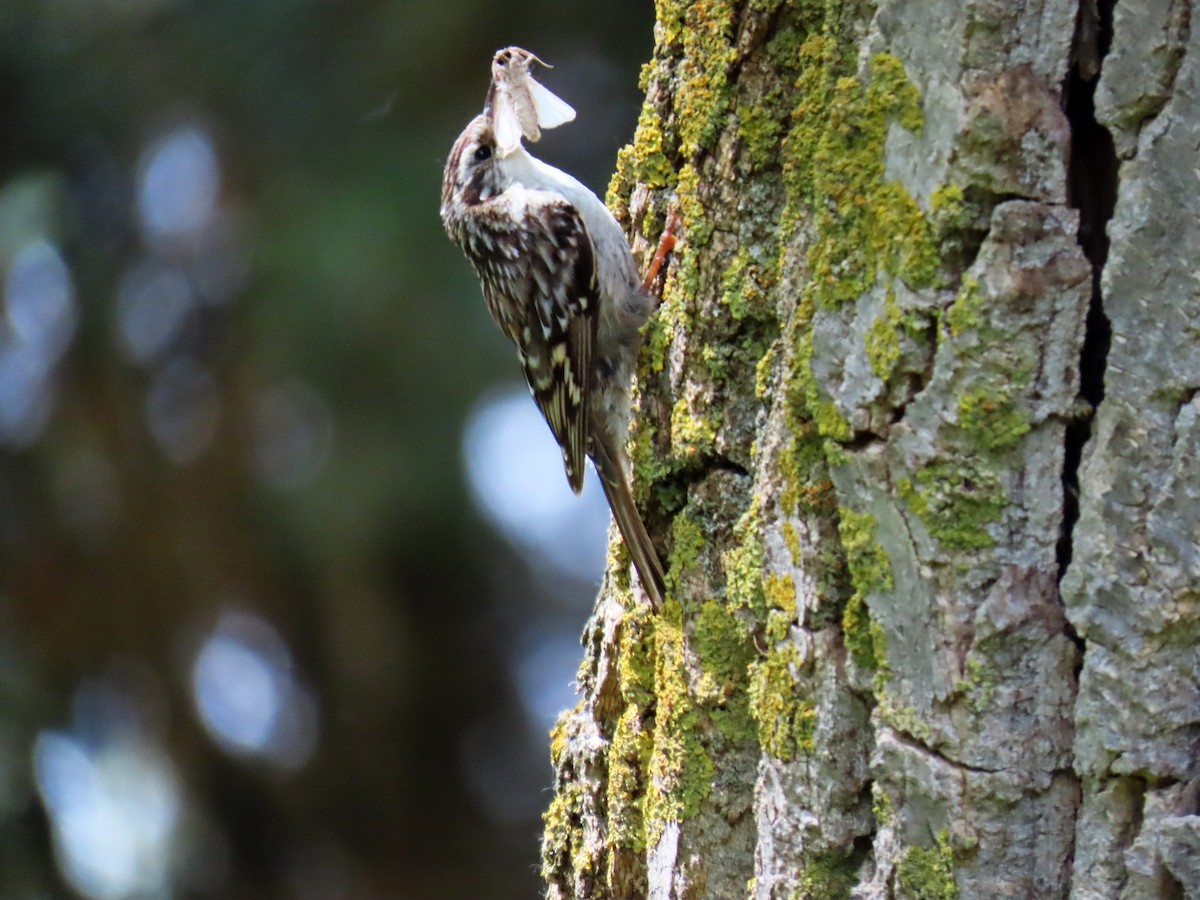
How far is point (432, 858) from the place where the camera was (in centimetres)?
506

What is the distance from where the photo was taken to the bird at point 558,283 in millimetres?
2602

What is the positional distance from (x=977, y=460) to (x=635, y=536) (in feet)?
2.50

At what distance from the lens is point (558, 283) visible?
304cm

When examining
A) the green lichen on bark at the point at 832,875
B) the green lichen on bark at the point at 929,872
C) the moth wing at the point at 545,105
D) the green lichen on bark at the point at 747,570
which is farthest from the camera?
the moth wing at the point at 545,105

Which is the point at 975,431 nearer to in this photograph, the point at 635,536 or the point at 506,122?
the point at 635,536

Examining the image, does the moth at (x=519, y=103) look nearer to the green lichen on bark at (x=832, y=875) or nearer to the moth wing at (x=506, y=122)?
the moth wing at (x=506, y=122)

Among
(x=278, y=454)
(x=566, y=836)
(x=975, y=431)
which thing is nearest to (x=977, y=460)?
(x=975, y=431)

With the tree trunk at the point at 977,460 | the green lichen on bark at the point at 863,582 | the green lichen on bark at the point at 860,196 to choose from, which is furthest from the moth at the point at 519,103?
the green lichen on bark at the point at 863,582

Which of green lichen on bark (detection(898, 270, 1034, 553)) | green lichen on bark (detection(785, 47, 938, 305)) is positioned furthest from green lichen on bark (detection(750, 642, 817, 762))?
green lichen on bark (detection(785, 47, 938, 305))

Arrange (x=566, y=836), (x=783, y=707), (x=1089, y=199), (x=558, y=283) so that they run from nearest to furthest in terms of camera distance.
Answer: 1. (x=1089, y=199)
2. (x=783, y=707)
3. (x=566, y=836)
4. (x=558, y=283)

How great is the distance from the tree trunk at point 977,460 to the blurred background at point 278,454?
2.50 metres

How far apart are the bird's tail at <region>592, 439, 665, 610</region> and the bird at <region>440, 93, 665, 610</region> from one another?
82mm

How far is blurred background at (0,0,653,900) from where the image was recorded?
4188mm

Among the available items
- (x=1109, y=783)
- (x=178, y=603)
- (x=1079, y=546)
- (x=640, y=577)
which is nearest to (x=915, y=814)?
(x=1109, y=783)
